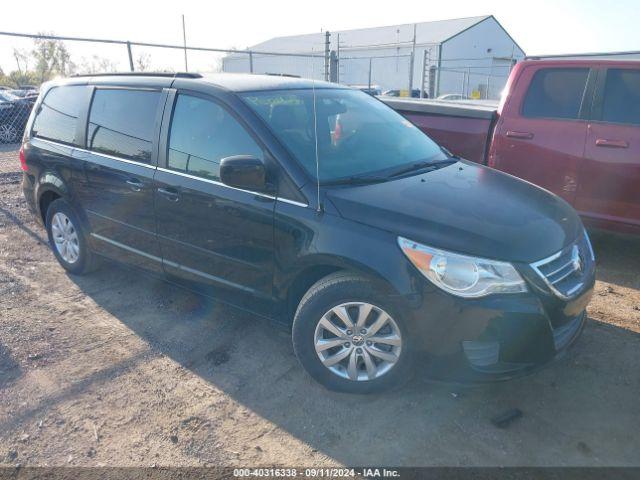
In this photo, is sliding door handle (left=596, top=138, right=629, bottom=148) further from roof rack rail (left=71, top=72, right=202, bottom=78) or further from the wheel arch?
roof rack rail (left=71, top=72, right=202, bottom=78)

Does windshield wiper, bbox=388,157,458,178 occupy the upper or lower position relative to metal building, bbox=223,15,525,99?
lower

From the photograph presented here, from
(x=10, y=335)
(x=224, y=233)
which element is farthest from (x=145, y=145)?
(x=10, y=335)

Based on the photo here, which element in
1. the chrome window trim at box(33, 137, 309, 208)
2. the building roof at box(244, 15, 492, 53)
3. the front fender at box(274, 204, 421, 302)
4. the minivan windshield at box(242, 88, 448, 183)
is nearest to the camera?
the front fender at box(274, 204, 421, 302)

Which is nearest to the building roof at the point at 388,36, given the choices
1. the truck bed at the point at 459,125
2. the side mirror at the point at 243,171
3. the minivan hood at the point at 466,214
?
the truck bed at the point at 459,125

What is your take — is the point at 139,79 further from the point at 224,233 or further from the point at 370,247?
the point at 370,247

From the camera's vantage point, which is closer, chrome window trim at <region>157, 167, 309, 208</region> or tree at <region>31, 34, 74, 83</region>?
chrome window trim at <region>157, 167, 309, 208</region>

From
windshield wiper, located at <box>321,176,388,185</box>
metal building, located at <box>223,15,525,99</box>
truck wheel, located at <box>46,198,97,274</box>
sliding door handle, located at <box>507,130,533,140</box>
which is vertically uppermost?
metal building, located at <box>223,15,525,99</box>

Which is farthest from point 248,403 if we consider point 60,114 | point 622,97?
point 622,97

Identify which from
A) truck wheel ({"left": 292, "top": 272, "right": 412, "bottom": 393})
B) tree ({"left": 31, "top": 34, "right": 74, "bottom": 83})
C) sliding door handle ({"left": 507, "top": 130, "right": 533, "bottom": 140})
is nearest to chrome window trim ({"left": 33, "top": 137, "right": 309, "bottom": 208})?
truck wheel ({"left": 292, "top": 272, "right": 412, "bottom": 393})

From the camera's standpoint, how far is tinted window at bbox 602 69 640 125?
464cm

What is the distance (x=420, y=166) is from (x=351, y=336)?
139cm

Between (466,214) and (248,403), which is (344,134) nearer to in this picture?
(466,214)

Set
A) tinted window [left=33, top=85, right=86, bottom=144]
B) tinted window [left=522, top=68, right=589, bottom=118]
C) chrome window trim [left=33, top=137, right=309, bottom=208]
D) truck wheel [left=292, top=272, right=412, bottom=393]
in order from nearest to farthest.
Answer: truck wheel [left=292, top=272, right=412, bottom=393]
chrome window trim [left=33, top=137, right=309, bottom=208]
tinted window [left=33, top=85, right=86, bottom=144]
tinted window [left=522, top=68, right=589, bottom=118]

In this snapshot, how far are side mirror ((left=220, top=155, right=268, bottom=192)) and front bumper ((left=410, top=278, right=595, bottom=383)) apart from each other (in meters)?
1.19
